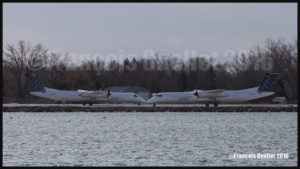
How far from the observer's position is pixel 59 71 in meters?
114

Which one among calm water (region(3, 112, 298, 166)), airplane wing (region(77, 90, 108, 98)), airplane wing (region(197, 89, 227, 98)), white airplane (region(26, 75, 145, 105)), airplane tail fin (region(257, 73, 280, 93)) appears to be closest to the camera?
calm water (region(3, 112, 298, 166))

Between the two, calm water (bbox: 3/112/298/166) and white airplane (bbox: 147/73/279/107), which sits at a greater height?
white airplane (bbox: 147/73/279/107)

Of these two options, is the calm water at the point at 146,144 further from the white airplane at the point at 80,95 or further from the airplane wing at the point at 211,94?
the white airplane at the point at 80,95

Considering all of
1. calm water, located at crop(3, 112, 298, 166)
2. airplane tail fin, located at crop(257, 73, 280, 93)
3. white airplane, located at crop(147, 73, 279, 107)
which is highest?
airplane tail fin, located at crop(257, 73, 280, 93)

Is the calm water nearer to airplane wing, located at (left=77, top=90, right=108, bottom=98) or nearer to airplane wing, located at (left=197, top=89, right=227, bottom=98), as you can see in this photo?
airplane wing, located at (left=197, top=89, right=227, bottom=98)

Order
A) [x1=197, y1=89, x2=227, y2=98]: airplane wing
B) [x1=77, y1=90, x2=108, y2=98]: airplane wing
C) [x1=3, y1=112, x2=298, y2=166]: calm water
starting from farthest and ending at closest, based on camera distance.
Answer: [x1=77, y1=90, x2=108, y2=98]: airplane wing < [x1=197, y1=89, x2=227, y2=98]: airplane wing < [x1=3, y1=112, x2=298, y2=166]: calm water

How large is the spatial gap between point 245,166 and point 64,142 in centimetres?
1369

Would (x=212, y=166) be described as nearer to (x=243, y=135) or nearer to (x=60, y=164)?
(x=60, y=164)

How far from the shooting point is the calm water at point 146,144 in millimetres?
29011

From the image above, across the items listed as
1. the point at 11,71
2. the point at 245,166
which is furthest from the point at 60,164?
the point at 11,71

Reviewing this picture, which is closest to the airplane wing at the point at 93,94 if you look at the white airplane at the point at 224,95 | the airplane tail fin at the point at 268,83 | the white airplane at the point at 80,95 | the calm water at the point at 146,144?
the white airplane at the point at 80,95

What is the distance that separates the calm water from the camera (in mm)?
29011

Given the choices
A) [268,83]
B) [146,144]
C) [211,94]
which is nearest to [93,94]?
[211,94]

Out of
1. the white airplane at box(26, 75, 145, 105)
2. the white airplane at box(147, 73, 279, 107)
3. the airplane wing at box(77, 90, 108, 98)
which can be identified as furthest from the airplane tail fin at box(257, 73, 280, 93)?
the airplane wing at box(77, 90, 108, 98)
